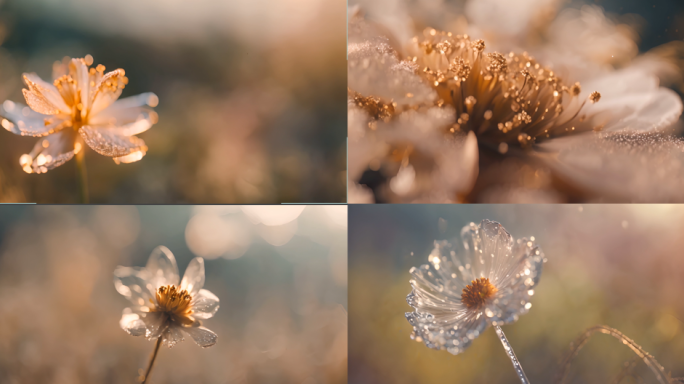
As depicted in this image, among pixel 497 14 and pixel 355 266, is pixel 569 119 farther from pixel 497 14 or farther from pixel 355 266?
pixel 355 266

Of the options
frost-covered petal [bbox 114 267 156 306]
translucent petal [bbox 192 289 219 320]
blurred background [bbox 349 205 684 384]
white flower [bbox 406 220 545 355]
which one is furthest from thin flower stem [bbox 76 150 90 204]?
white flower [bbox 406 220 545 355]

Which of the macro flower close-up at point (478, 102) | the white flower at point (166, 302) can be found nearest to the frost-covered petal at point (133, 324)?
the white flower at point (166, 302)

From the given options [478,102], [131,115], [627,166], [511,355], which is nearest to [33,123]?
[131,115]

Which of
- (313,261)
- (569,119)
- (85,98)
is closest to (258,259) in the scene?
(313,261)

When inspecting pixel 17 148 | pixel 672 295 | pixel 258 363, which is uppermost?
pixel 17 148

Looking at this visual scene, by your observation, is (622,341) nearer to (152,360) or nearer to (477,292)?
(477,292)

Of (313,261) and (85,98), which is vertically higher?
(85,98)

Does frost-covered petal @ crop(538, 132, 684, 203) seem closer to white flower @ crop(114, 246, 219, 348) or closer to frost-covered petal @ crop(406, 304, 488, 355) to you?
frost-covered petal @ crop(406, 304, 488, 355)
